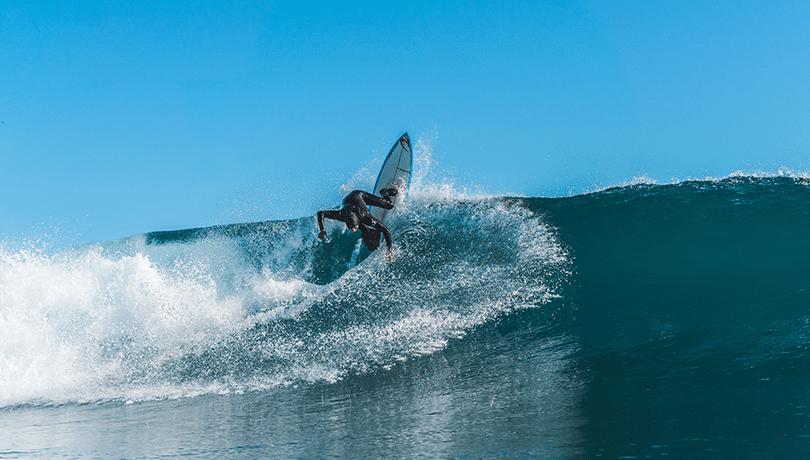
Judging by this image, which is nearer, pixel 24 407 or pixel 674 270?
pixel 24 407

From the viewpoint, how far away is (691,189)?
32.3 ft

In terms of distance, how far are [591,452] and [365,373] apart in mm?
3086

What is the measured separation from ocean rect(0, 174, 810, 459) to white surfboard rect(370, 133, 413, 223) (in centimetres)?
59

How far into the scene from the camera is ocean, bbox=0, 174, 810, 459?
3.11 metres

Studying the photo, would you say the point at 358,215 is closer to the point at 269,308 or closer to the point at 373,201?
→ the point at 373,201

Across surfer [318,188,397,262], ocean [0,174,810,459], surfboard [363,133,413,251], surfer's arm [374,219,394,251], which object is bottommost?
ocean [0,174,810,459]

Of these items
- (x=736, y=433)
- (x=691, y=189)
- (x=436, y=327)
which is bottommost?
(x=736, y=433)

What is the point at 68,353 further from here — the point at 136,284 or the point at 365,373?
the point at 365,373

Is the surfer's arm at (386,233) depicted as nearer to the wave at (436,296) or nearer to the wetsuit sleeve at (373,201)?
the wetsuit sleeve at (373,201)

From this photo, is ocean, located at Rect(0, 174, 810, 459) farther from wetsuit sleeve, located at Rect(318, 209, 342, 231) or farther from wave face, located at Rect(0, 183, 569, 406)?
wetsuit sleeve, located at Rect(318, 209, 342, 231)

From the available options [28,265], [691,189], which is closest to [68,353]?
[28,265]

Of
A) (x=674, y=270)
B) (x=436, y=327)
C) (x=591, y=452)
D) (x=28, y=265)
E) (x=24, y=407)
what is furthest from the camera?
(x=28, y=265)

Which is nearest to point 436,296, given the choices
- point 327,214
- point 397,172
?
point 327,214

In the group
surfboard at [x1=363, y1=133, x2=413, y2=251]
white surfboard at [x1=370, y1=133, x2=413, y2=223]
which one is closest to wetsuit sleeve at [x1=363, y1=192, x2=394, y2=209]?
surfboard at [x1=363, y1=133, x2=413, y2=251]
